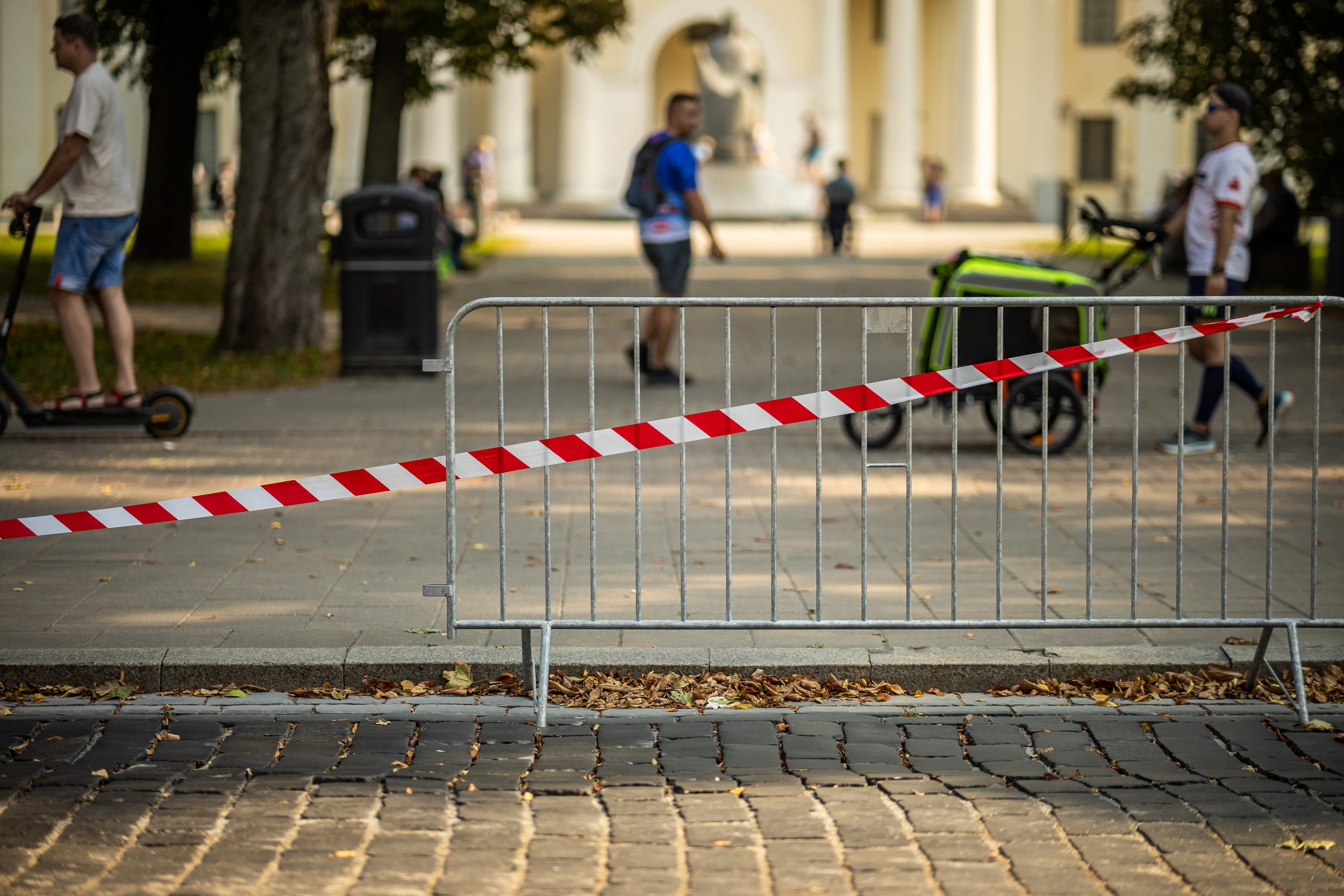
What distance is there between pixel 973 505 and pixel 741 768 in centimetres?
401

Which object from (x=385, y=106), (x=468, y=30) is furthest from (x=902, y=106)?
(x=385, y=106)

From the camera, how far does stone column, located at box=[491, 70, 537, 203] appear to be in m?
52.7

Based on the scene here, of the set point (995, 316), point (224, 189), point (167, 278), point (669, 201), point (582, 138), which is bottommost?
point (995, 316)

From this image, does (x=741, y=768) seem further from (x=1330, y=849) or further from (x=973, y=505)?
(x=973, y=505)

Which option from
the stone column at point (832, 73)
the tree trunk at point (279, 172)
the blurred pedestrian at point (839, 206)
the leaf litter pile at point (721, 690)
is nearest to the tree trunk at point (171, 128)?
the blurred pedestrian at point (839, 206)

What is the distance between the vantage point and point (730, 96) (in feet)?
148

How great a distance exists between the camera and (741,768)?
4.55m

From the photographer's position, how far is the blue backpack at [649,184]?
471 inches

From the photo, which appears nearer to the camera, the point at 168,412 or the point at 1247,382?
the point at 1247,382

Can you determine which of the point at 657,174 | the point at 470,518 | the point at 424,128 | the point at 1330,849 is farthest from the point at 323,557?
the point at 424,128

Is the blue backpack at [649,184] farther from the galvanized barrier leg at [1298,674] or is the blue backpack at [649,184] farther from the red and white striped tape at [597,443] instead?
the galvanized barrier leg at [1298,674]

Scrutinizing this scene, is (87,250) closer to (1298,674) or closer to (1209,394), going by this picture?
(1209,394)

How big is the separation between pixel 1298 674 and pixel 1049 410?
179 inches

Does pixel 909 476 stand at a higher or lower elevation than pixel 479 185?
lower
